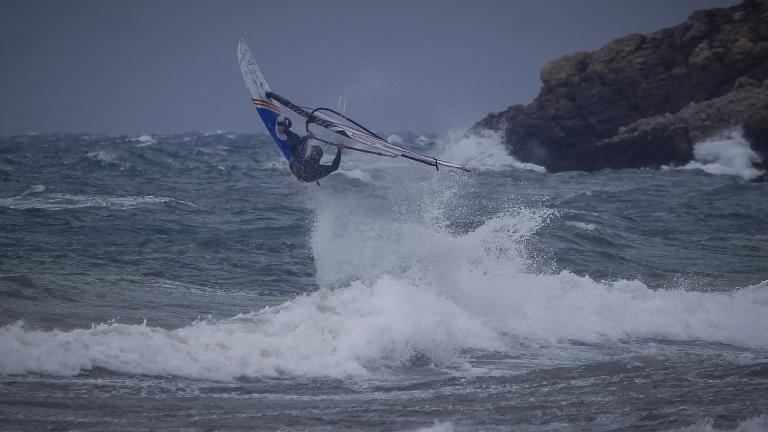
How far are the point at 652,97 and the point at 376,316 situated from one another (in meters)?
34.0

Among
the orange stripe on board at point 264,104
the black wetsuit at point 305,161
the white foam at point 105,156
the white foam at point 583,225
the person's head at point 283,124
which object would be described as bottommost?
the white foam at point 583,225

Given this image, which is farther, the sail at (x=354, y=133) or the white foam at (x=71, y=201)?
the white foam at (x=71, y=201)

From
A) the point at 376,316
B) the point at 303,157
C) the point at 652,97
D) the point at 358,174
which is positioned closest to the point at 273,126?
the point at 303,157

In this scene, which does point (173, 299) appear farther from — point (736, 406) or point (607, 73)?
point (607, 73)

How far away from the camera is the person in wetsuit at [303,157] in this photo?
40.1 ft

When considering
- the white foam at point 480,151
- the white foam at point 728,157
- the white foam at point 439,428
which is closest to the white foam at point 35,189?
the white foam at point 439,428

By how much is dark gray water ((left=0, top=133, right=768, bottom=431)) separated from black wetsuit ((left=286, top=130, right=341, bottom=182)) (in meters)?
1.80

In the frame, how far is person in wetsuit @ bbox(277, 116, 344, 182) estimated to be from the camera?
12234mm

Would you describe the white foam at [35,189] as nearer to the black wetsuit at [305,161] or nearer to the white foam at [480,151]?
the black wetsuit at [305,161]

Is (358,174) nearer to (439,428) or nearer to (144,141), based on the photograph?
(439,428)

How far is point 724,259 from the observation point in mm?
16016

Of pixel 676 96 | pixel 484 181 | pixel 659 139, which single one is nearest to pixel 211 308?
pixel 484 181

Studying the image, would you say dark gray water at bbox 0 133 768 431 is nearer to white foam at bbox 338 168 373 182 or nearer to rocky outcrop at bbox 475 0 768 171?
white foam at bbox 338 168 373 182

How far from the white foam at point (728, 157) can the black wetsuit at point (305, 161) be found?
26883 millimetres
